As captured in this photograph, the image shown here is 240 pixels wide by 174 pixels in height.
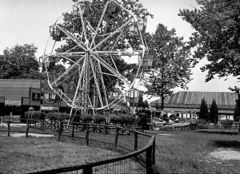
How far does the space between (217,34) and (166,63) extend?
31508 mm

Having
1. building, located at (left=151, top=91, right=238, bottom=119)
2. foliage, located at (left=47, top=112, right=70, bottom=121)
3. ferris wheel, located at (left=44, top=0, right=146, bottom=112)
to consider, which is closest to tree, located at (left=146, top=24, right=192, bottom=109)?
ferris wheel, located at (left=44, top=0, right=146, bottom=112)

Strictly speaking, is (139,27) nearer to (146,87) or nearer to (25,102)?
(146,87)

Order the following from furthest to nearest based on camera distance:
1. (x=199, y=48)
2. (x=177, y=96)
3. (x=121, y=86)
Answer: (x=177, y=96) → (x=121, y=86) → (x=199, y=48)

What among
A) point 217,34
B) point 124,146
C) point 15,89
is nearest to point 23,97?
point 15,89

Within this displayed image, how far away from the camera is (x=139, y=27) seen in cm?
3412

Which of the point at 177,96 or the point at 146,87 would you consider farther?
the point at 177,96

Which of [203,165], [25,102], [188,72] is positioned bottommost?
[203,165]

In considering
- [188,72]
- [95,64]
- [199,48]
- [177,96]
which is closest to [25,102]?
[188,72]

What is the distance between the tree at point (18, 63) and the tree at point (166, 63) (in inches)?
1739

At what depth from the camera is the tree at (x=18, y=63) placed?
94050mm

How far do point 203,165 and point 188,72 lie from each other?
42.9m

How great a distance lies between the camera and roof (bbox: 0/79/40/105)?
6307 centimetres

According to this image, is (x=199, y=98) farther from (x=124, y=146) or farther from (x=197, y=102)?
(x=124, y=146)

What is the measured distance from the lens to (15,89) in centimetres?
6550
